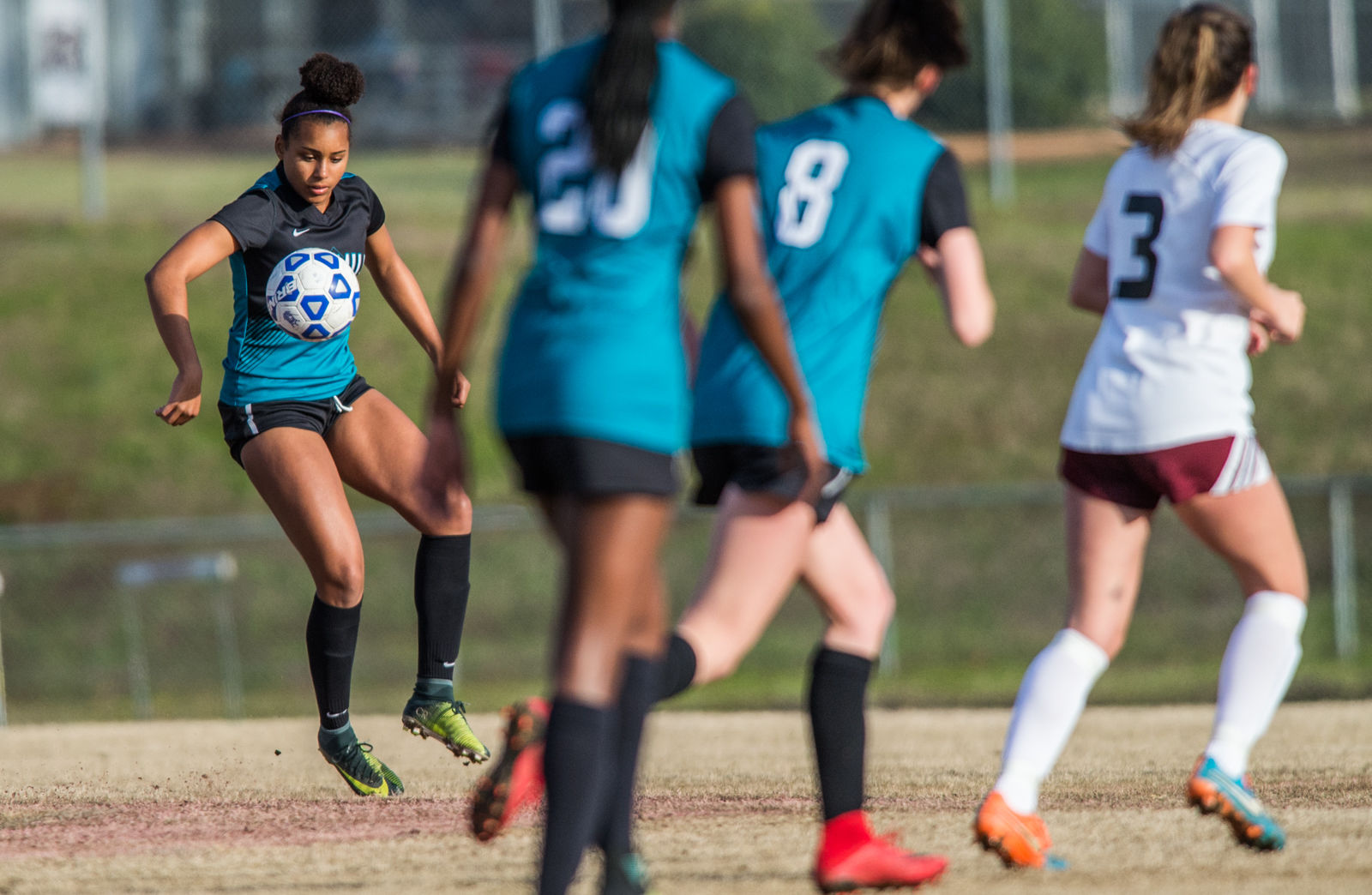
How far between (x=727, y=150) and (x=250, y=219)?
2.70 meters

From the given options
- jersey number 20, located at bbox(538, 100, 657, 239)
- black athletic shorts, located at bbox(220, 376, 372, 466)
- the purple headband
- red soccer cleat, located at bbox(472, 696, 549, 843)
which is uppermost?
the purple headband

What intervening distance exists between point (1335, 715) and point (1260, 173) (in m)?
5.26

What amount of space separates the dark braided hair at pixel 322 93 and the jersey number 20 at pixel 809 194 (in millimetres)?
2249

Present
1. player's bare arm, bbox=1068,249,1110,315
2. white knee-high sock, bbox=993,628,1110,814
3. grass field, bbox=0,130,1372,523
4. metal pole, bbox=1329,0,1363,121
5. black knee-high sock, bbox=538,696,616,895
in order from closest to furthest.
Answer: black knee-high sock, bbox=538,696,616,895, white knee-high sock, bbox=993,628,1110,814, player's bare arm, bbox=1068,249,1110,315, grass field, bbox=0,130,1372,523, metal pole, bbox=1329,0,1363,121

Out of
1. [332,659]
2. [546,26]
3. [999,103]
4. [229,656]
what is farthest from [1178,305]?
[999,103]

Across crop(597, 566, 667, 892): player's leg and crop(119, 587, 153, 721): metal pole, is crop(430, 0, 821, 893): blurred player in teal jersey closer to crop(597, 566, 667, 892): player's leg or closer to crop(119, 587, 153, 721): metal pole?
crop(597, 566, 667, 892): player's leg

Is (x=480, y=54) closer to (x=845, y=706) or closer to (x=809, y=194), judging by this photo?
(x=809, y=194)

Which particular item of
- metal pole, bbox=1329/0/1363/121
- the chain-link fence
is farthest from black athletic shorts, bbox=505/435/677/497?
metal pole, bbox=1329/0/1363/121

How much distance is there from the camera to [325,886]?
4.39m

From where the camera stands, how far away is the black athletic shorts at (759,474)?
12.2 ft

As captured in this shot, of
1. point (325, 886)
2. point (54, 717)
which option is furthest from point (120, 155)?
point (325, 886)

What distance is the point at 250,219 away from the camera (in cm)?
549

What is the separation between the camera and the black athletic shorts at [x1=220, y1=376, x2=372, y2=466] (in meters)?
5.58

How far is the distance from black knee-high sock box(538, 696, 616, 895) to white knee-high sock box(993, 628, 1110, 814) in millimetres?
1378
